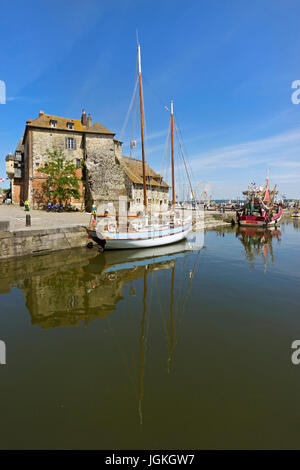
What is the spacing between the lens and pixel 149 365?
4723 mm

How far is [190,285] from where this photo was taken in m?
9.83

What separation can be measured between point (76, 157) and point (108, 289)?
28357 millimetres

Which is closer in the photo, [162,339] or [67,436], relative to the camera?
[67,436]

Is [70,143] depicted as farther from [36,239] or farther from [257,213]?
[257,213]

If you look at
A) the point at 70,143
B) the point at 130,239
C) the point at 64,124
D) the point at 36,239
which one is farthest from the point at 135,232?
the point at 64,124

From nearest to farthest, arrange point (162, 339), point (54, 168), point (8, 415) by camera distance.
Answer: point (8, 415) → point (162, 339) → point (54, 168)

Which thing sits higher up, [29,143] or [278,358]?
[29,143]

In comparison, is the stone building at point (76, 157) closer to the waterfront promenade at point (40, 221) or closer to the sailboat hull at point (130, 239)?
the waterfront promenade at point (40, 221)

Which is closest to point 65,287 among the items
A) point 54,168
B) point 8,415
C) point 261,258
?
point 8,415

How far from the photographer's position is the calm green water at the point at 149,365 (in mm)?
3307

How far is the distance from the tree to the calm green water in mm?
22056

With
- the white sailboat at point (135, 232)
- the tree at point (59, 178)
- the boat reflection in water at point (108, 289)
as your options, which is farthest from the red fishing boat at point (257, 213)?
the tree at point (59, 178)
